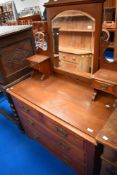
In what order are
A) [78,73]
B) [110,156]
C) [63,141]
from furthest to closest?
1. [78,73]
2. [63,141]
3. [110,156]

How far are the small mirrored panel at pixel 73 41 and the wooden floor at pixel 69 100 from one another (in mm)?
158

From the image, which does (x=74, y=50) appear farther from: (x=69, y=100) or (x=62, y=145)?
(x=62, y=145)

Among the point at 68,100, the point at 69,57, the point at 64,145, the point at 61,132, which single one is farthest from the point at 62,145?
the point at 69,57

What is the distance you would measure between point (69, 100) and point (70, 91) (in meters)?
0.12

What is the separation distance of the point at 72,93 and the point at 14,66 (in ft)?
2.14

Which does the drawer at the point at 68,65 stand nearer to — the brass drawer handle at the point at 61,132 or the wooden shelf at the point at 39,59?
the wooden shelf at the point at 39,59

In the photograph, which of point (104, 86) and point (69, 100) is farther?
point (69, 100)

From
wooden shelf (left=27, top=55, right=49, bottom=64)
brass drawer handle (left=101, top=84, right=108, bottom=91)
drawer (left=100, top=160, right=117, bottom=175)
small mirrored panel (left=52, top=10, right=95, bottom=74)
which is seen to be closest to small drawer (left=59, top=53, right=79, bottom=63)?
small mirrored panel (left=52, top=10, right=95, bottom=74)

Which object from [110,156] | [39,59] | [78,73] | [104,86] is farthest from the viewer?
[39,59]

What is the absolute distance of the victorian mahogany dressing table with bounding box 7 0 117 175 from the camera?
2.96 ft

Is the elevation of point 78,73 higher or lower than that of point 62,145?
higher

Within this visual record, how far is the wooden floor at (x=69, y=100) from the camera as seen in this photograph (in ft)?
2.98

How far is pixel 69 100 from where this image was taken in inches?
43.8

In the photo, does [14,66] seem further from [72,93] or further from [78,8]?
[78,8]
